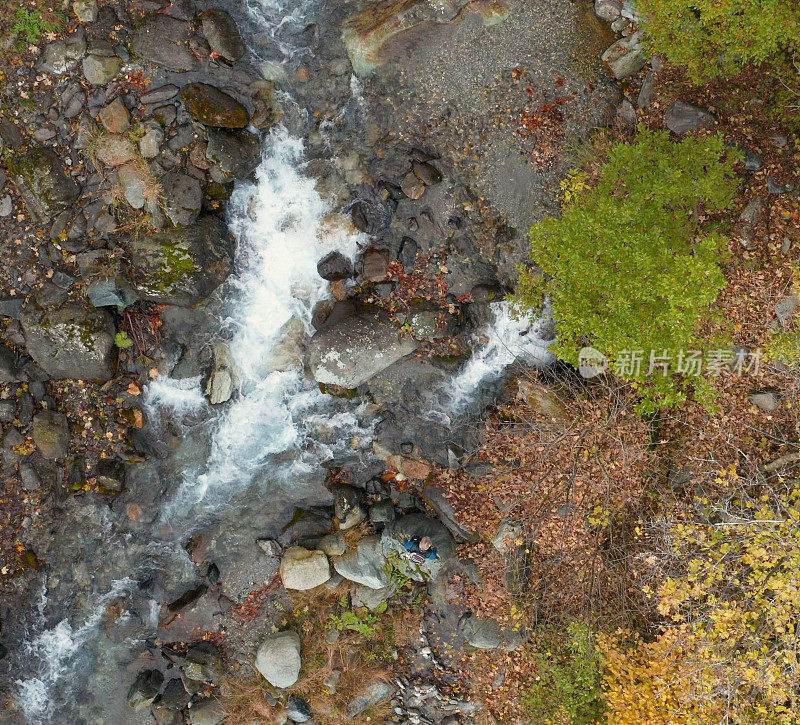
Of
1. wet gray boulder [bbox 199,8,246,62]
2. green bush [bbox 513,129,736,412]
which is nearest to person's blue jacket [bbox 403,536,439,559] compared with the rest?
green bush [bbox 513,129,736,412]

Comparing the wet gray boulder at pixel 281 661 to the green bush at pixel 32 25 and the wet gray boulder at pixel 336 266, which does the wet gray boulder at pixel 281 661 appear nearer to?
the wet gray boulder at pixel 336 266

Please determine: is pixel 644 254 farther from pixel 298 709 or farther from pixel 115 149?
pixel 298 709

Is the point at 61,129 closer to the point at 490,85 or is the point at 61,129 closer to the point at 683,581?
the point at 490,85

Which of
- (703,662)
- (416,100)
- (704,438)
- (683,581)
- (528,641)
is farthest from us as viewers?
(528,641)

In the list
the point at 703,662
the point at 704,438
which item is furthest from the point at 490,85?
the point at 703,662

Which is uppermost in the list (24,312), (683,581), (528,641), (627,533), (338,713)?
(24,312)

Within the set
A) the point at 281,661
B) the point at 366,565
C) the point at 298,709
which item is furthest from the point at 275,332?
the point at 298,709

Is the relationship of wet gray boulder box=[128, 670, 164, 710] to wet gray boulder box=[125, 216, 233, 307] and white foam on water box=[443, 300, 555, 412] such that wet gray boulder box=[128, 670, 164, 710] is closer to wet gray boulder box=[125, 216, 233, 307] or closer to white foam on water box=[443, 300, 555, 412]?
wet gray boulder box=[125, 216, 233, 307]
